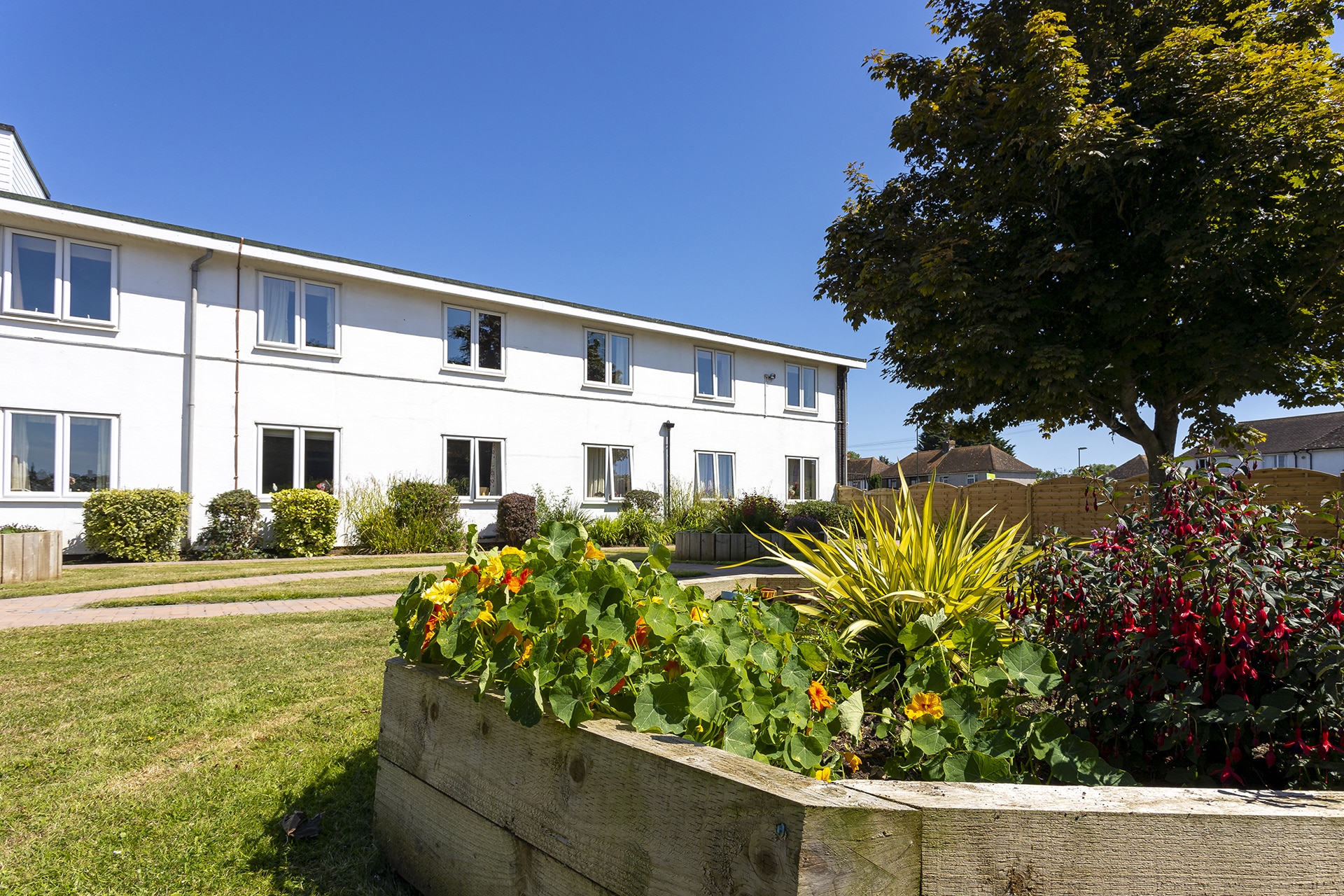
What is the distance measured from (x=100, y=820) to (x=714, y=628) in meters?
2.18

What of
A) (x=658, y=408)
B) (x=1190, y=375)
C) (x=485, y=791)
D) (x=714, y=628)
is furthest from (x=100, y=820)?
(x=658, y=408)

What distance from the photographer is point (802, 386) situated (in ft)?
71.9

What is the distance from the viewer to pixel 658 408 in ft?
60.3

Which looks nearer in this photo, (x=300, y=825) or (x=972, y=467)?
(x=300, y=825)

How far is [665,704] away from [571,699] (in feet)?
0.63

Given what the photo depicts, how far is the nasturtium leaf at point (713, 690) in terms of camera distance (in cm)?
144

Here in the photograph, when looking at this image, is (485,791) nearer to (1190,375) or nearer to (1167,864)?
(1167,864)

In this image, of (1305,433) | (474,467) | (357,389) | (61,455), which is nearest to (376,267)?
(357,389)

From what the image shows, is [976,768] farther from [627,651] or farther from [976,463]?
[976,463]

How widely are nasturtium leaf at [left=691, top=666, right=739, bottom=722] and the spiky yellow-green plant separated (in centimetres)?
76

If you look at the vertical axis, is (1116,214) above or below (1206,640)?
above

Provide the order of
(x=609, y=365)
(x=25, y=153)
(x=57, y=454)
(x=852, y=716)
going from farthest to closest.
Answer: (x=609, y=365)
(x=25, y=153)
(x=57, y=454)
(x=852, y=716)

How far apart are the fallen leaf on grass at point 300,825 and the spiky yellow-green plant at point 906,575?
1771 millimetres

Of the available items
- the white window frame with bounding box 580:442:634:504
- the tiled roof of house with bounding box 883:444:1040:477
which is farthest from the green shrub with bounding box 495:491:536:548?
the tiled roof of house with bounding box 883:444:1040:477
